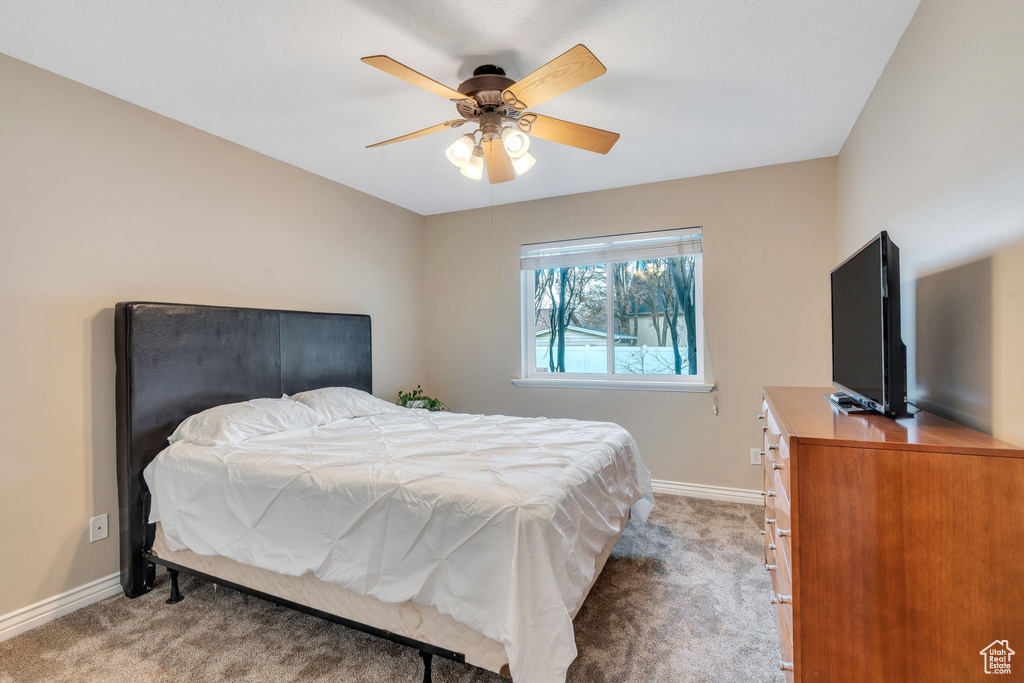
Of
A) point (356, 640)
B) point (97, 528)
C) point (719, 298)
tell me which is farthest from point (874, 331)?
point (97, 528)

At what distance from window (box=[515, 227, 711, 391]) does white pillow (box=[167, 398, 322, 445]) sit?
6.45 feet

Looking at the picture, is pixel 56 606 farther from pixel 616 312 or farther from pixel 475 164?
pixel 616 312

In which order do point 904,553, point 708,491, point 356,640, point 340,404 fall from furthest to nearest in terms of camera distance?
point 708,491
point 340,404
point 356,640
point 904,553

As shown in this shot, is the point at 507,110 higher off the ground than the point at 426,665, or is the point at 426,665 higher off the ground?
the point at 507,110

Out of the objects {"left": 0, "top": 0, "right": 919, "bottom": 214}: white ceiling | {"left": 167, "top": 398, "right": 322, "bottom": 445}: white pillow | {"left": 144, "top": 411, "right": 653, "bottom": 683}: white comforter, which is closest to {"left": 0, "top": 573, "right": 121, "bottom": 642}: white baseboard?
{"left": 144, "top": 411, "right": 653, "bottom": 683}: white comforter

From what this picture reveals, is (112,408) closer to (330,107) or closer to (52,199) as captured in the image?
(52,199)

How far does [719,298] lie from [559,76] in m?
2.30

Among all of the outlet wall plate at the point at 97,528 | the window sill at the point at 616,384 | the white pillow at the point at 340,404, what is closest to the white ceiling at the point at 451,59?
the white pillow at the point at 340,404

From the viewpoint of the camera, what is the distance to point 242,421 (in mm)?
2344

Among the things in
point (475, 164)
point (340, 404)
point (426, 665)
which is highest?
point (475, 164)

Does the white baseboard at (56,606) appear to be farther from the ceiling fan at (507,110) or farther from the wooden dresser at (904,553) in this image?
the wooden dresser at (904,553)

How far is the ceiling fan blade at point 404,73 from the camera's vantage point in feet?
5.34

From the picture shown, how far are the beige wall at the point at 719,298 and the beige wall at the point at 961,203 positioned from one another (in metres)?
1.22

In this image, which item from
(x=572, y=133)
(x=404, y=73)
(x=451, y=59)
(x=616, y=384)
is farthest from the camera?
(x=616, y=384)
